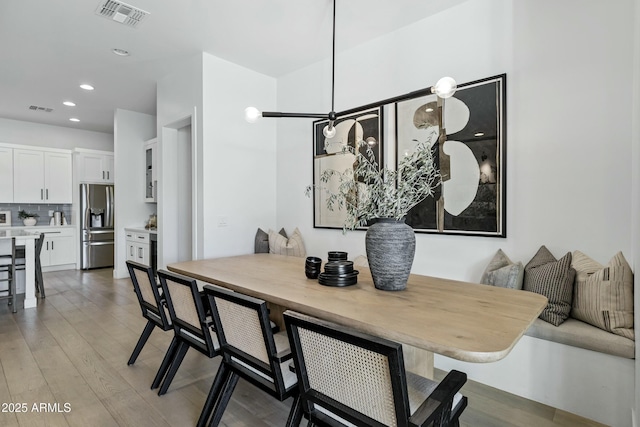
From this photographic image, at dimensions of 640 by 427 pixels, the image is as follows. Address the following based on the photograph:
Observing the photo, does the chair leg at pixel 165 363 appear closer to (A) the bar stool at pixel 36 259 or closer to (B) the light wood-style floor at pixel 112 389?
(B) the light wood-style floor at pixel 112 389

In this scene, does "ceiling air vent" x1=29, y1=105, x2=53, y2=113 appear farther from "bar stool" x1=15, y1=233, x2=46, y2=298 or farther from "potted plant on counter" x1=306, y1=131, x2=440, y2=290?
"potted plant on counter" x1=306, y1=131, x2=440, y2=290

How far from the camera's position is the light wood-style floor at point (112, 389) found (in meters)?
1.94

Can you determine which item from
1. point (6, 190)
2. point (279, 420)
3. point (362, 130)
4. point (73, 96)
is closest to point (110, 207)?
point (6, 190)

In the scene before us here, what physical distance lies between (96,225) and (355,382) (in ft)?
22.8

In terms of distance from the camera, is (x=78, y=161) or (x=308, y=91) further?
(x=78, y=161)

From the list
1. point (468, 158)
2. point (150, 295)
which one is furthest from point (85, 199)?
point (468, 158)

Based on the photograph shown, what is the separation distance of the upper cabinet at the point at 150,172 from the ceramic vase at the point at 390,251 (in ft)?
16.0

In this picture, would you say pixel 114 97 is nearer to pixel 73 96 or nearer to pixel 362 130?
pixel 73 96

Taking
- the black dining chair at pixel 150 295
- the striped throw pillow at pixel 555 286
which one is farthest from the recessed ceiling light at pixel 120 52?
the striped throw pillow at pixel 555 286

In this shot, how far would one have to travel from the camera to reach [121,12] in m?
2.90

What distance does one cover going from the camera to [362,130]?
354cm

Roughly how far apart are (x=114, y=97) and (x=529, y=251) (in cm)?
566

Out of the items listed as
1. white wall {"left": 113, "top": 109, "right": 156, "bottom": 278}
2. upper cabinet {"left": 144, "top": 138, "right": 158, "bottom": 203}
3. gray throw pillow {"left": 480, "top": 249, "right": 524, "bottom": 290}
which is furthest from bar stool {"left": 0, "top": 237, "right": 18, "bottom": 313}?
gray throw pillow {"left": 480, "top": 249, "right": 524, "bottom": 290}

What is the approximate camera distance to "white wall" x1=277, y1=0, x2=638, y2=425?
2117mm
